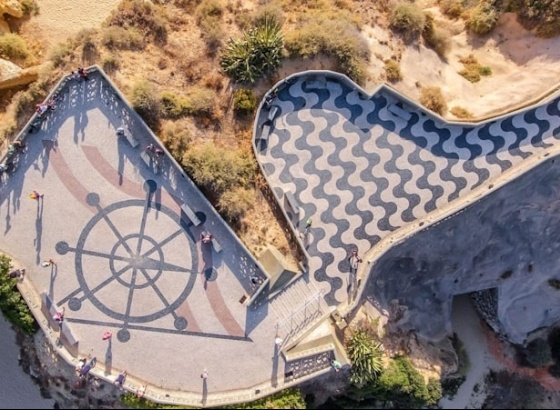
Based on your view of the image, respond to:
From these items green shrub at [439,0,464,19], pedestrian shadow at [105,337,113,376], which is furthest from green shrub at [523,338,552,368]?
pedestrian shadow at [105,337,113,376]

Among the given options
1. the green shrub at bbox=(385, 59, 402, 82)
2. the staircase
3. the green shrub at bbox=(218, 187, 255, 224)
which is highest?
the green shrub at bbox=(385, 59, 402, 82)

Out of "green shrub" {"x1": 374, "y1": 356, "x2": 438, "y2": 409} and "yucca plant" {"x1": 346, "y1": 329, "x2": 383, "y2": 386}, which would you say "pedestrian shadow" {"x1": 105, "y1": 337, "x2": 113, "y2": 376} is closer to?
"yucca plant" {"x1": 346, "y1": 329, "x2": 383, "y2": 386}

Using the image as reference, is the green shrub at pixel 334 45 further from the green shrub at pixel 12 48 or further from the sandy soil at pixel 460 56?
the green shrub at pixel 12 48

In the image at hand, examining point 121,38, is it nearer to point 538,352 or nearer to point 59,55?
point 59,55

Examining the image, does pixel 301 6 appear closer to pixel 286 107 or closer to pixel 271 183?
pixel 286 107

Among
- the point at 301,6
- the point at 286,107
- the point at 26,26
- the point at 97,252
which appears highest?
the point at 26,26

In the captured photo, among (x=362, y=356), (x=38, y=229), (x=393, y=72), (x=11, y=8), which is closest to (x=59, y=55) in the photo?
(x=11, y=8)

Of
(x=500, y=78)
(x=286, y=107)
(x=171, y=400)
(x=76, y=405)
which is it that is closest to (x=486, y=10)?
(x=500, y=78)
